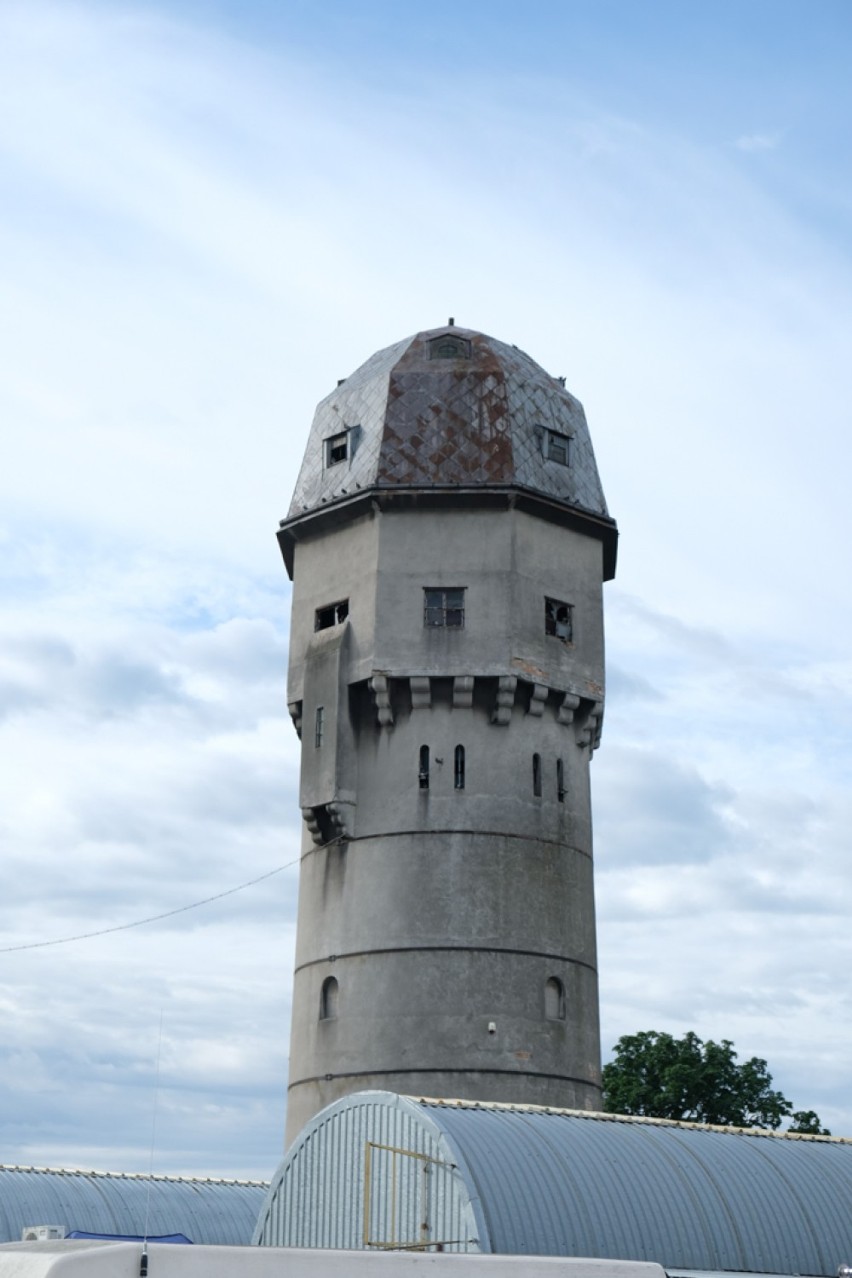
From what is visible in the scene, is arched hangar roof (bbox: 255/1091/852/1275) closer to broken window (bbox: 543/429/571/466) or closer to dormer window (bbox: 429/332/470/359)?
broken window (bbox: 543/429/571/466)

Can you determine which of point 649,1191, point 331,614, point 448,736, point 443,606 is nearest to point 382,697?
point 448,736

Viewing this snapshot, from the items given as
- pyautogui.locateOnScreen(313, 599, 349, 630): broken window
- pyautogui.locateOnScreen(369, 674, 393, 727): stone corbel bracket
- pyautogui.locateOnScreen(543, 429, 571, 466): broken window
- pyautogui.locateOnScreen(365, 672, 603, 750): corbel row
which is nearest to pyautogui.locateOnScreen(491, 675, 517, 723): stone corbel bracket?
pyautogui.locateOnScreen(365, 672, 603, 750): corbel row

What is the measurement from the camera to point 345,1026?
4559cm

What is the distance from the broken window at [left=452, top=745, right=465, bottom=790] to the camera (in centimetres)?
4675

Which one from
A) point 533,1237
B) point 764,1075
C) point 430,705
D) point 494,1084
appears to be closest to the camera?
point 533,1237

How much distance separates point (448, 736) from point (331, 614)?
5.31 meters

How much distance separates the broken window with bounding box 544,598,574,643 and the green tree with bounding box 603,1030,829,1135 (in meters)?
20.7

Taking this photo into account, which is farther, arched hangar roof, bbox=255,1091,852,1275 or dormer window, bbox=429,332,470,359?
dormer window, bbox=429,332,470,359

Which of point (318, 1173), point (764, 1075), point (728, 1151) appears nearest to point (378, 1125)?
point (318, 1173)

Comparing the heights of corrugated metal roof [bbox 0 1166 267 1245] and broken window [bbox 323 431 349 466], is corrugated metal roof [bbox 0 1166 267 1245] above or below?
below

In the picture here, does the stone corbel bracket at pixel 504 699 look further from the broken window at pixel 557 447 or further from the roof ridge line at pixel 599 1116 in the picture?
the roof ridge line at pixel 599 1116

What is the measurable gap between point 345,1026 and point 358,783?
615 cm

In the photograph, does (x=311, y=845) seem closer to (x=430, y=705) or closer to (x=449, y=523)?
(x=430, y=705)

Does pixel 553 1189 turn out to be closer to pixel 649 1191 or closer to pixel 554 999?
pixel 649 1191
